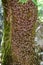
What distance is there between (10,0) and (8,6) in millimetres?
135

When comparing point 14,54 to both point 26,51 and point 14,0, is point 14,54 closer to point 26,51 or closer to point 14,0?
point 26,51

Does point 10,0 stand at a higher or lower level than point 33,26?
higher

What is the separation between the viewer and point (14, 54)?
177 inches

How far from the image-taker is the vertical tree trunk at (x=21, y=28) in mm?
4395

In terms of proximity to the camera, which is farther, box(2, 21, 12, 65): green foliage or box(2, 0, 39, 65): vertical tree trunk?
box(2, 21, 12, 65): green foliage

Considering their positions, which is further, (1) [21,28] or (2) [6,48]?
(2) [6,48]

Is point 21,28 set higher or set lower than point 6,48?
higher

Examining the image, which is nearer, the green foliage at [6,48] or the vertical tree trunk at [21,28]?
the vertical tree trunk at [21,28]

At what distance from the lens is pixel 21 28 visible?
444 centimetres

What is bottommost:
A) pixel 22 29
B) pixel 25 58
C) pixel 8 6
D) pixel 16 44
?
pixel 25 58

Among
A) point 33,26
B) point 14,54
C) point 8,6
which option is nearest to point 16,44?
point 14,54

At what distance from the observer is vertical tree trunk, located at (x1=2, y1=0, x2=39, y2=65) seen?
4.39 m

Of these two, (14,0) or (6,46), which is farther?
(6,46)

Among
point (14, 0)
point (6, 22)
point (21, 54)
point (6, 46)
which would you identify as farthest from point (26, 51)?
point (14, 0)
